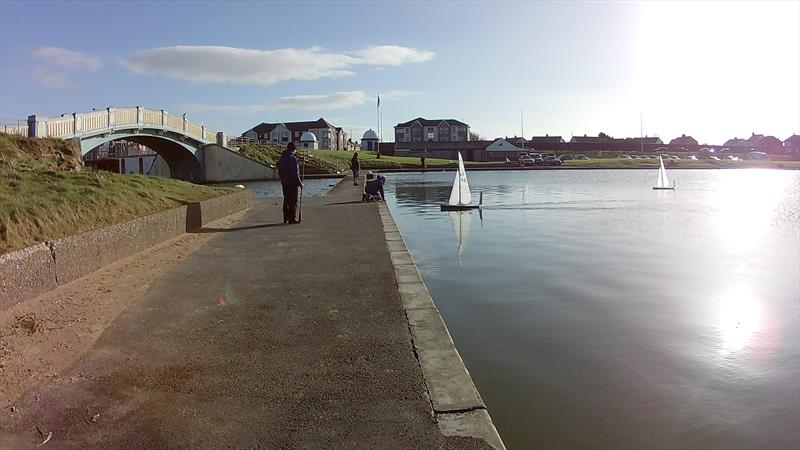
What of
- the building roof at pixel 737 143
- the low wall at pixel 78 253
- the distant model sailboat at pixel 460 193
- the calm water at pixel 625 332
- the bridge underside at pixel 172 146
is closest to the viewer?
the calm water at pixel 625 332

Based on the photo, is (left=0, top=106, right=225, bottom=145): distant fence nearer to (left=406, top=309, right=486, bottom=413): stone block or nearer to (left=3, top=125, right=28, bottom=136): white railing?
(left=3, top=125, right=28, bottom=136): white railing

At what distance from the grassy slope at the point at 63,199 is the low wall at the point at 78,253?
18 centimetres

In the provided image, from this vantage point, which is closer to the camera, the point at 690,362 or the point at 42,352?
the point at 42,352

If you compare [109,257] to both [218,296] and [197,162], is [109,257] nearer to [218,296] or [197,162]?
[218,296]

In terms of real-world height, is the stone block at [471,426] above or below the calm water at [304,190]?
below

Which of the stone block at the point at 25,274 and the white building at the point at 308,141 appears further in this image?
the white building at the point at 308,141

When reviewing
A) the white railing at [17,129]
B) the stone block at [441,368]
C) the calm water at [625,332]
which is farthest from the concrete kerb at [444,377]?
the white railing at [17,129]

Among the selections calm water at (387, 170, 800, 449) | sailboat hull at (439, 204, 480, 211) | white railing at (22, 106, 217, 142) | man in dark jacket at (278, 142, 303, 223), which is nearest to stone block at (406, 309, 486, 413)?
calm water at (387, 170, 800, 449)

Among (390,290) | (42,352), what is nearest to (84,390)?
(42,352)

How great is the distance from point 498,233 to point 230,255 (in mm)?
8616

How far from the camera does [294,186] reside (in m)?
13.0

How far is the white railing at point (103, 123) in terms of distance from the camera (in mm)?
25047

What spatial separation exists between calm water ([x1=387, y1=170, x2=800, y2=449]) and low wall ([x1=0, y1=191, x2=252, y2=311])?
4.33m

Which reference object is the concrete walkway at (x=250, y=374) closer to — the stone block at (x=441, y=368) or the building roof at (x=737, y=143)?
the stone block at (x=441, y=368)
